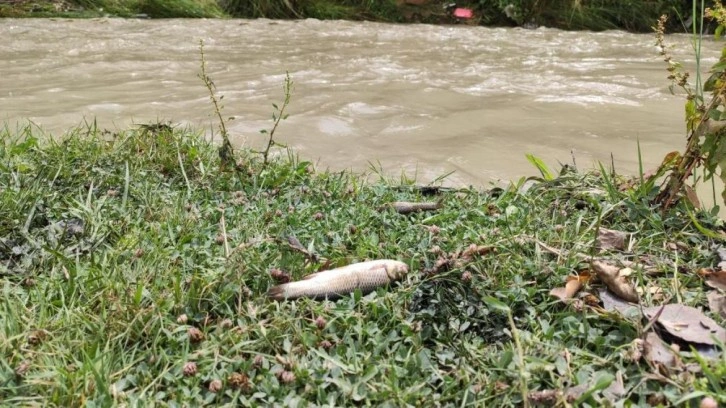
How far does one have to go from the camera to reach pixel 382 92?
5008 mm

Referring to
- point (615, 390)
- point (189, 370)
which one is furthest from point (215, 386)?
point (615, 390)

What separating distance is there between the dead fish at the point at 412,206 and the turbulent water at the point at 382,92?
24.1 inches

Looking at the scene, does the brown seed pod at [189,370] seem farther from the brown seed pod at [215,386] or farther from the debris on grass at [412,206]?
the debris on grass at [412,206]

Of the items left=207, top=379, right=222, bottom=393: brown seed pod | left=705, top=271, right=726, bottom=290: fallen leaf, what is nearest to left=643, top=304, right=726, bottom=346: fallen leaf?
left=705, top=271, right=726, bottom=290: fallen leaf

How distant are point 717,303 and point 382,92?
11.6ft

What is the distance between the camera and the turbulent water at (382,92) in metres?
3.70

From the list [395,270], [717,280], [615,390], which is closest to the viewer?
[615,390]

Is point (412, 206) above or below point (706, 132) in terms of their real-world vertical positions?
below

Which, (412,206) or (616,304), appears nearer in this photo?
(616,304)

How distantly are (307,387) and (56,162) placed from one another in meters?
1.95

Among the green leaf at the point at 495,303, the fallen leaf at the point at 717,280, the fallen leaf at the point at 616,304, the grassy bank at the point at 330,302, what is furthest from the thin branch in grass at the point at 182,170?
the fallen leaf at the point at 717,280

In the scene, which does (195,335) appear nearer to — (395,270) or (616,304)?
(395,270)

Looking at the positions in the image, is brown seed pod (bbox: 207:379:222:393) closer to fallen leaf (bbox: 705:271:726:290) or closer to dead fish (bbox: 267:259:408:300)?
dead fish (bbox: 267:259:408:300)

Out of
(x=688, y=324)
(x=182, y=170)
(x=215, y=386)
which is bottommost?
(x=215, y=386)
